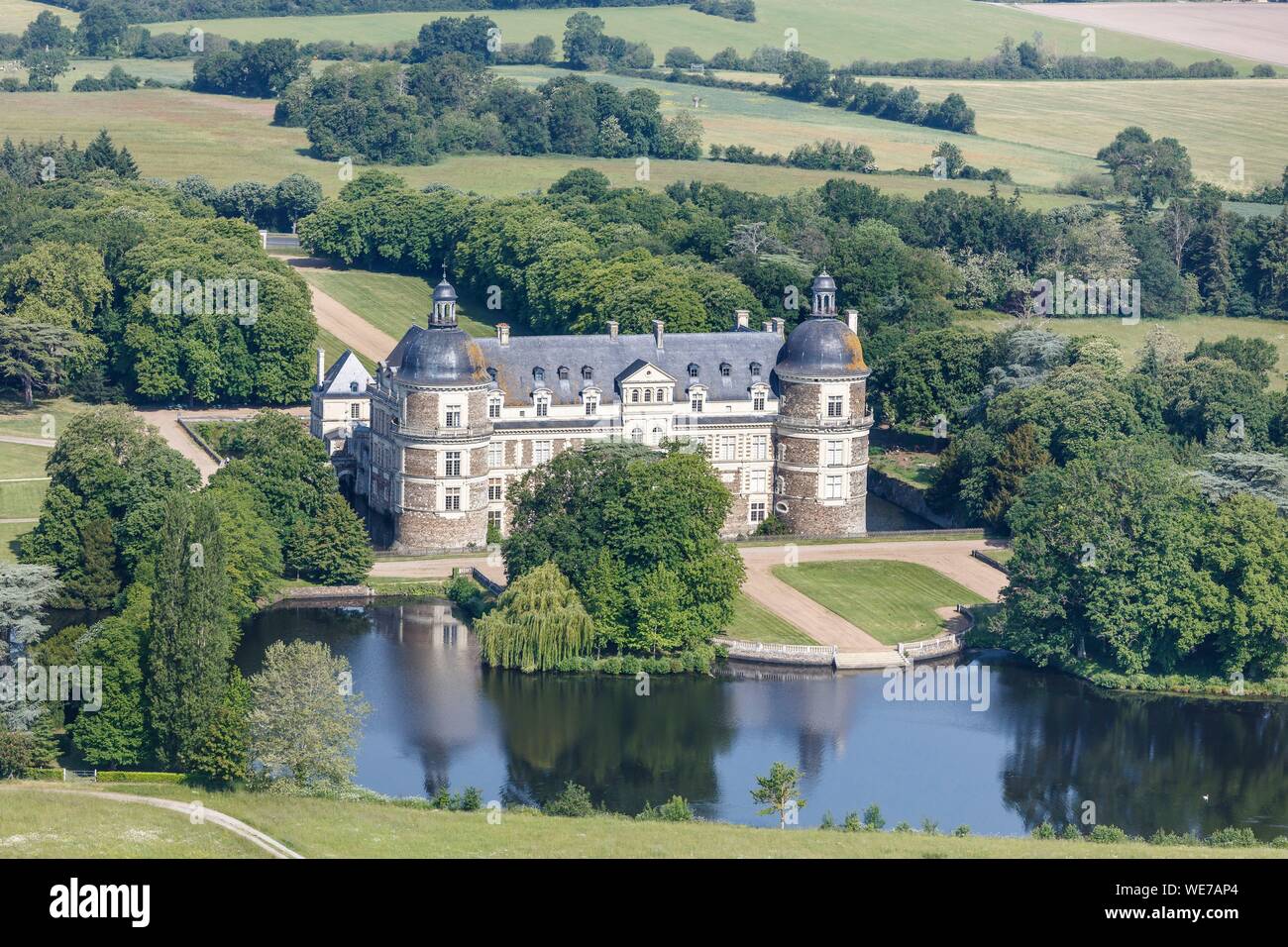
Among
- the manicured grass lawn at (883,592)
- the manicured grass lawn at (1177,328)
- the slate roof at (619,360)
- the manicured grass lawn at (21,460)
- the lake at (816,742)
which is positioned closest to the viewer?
the lake at (816,742)

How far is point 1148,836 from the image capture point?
283ft

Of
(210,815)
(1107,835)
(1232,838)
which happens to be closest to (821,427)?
(1107,835)

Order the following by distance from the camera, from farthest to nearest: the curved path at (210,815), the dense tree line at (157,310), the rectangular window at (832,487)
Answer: the dense tree line at (157,310), the rectangular window at (832,487), the curved path at (210,815)

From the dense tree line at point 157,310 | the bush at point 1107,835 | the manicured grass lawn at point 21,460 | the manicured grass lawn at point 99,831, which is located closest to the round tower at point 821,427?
the dense tree line at point 157,310

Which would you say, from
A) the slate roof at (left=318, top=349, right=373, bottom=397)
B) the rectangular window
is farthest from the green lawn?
the rectangular window

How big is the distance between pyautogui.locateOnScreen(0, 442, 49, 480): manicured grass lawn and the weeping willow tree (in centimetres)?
3513

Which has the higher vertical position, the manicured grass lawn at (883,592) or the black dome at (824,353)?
the black dome at (824,353)

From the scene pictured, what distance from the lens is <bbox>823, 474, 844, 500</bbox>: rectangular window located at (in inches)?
4771

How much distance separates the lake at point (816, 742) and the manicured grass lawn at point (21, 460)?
89.0 ft

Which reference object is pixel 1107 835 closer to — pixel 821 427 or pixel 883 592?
pixel 883 592

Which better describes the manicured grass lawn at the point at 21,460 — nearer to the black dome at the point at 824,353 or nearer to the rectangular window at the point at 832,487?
the black dome at the point at 824,353

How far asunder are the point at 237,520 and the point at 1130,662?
38.2 metres

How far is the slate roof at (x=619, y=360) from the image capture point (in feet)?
394
